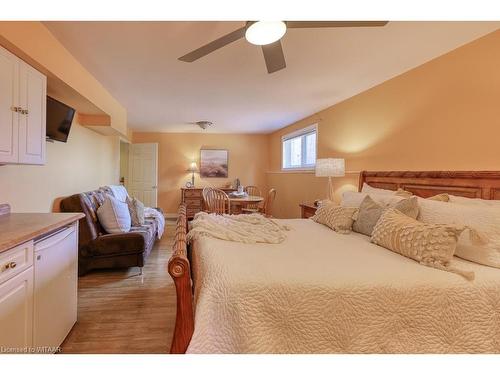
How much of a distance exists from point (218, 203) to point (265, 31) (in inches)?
141

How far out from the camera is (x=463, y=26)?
6.31 ft

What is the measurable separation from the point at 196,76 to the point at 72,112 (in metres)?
1.40

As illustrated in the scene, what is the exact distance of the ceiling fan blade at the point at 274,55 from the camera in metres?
1.90

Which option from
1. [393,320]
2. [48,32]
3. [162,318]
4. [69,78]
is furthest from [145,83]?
[393,320]

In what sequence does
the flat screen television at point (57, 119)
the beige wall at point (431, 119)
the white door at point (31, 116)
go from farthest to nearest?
the flat screen television at point (57, 119)
the beige wall at point (431, 119)
the white door at point (31, 116)

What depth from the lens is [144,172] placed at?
20.8 ft

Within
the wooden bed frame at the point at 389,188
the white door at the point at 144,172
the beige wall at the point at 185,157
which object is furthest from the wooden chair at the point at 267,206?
the white door at the point at 144,172

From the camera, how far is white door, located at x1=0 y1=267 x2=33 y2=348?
119 centimetres

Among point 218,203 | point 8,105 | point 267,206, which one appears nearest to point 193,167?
point 218,203

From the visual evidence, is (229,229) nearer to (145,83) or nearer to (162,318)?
(162,318)

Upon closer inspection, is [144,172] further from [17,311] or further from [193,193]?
[17,311]

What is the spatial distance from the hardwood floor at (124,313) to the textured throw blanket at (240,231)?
0.75 meters

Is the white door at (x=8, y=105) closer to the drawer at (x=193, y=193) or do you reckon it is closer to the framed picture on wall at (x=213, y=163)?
the drawer at (x=193, y=193)

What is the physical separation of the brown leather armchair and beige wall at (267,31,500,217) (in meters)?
2.90
